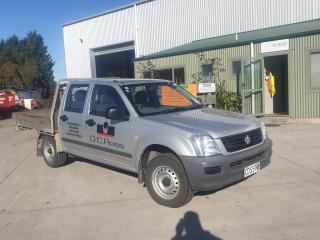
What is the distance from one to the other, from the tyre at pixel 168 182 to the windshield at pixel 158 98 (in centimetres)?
91

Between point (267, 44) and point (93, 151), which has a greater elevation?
point (267, 44)

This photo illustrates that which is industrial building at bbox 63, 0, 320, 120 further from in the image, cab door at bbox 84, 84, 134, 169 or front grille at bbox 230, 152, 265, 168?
cab door at bbox 84, 84, 134, 169

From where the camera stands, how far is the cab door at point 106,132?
6.29 m

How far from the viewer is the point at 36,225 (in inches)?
210

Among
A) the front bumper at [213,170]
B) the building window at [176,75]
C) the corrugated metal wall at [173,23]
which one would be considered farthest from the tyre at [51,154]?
the corrugated metal wall at [173,23]

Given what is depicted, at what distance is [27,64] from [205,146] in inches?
2086

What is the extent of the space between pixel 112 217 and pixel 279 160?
14.0ft

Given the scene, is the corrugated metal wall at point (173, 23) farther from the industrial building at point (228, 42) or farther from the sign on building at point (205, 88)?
the sign on building at point (205, 88)

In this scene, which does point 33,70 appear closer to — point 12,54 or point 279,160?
point 12,54

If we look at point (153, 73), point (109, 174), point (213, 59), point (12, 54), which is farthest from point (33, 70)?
point (109, 174)

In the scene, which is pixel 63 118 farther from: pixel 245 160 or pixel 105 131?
pixel 245 160

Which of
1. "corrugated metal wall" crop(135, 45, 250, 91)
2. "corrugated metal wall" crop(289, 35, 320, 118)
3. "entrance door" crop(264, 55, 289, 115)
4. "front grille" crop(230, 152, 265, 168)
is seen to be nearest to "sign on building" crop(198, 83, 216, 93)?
"corrugated metal wall" crop(135, 45, 250, 91)

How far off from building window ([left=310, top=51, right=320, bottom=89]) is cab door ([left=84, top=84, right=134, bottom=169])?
923cm

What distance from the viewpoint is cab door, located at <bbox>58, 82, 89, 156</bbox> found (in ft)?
23.9
